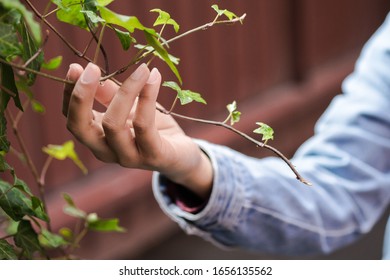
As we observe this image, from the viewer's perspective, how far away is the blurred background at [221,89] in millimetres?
2576

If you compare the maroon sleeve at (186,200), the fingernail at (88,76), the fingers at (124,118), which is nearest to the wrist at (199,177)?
the maroon sleeve at (186,200)

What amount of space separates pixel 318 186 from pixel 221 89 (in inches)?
79.3

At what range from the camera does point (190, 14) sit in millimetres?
2967

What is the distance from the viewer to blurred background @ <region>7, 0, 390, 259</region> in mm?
2576

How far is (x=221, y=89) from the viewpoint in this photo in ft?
10.9

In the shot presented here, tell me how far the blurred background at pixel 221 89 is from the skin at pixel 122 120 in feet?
4.32

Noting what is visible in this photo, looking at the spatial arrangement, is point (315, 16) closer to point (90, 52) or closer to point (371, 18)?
point (371, 18)

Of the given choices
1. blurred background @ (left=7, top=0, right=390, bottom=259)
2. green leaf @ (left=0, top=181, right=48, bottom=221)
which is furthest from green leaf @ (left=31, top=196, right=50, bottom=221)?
blurred background @ (left=7, top=0, right=390, bottom=259)

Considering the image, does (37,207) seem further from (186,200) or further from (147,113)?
(186,200)

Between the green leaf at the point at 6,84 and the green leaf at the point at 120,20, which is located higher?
the green leaf at the point at 120,20

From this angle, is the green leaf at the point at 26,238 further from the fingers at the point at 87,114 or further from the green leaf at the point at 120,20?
the green leaf at the point at 120,20

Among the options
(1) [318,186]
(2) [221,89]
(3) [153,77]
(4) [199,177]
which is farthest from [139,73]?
(2) [221,89]

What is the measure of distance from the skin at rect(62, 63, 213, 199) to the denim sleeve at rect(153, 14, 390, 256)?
1.05ft
